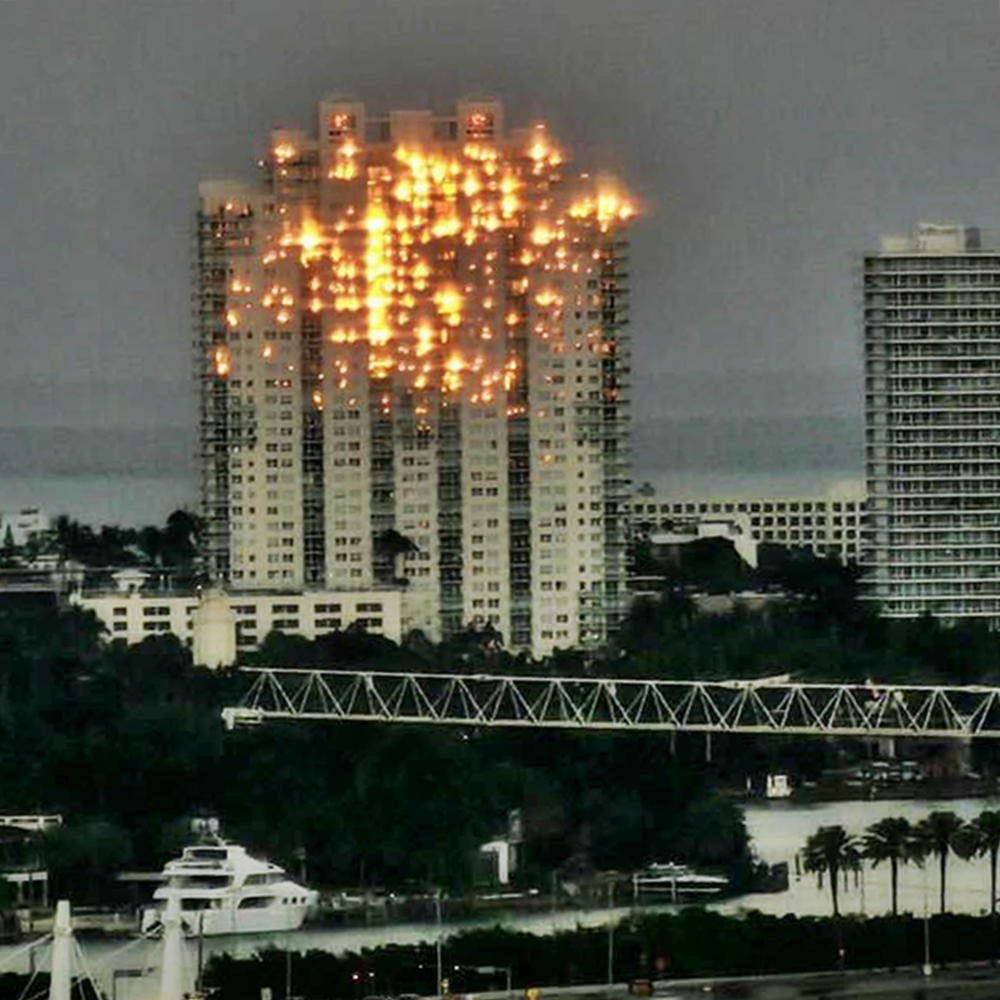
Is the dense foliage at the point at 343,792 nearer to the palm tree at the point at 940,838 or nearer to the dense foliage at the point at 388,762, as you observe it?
the dense foliage at the point at 388,762

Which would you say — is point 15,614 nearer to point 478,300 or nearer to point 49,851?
point 478,300

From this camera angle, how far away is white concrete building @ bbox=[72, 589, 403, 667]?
32.1 m

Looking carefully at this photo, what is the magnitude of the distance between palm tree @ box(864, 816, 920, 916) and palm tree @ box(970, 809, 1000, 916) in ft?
0.70

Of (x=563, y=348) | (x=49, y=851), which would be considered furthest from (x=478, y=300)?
(x=49, y=851)

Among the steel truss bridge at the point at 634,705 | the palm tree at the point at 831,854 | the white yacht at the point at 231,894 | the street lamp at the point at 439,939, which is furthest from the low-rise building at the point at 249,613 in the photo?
the palm tree at the point at 831,854

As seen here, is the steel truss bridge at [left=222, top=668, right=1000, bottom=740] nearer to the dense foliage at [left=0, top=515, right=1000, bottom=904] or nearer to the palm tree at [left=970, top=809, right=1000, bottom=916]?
the dense foliage at [left=0, top=515, right=1000, bottom=904]

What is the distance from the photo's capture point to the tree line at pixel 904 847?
2403 cm

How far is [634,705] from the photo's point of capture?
28.7 meters

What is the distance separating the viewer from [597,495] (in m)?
33.5

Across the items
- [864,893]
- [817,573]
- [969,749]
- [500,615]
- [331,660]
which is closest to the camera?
[864,893]

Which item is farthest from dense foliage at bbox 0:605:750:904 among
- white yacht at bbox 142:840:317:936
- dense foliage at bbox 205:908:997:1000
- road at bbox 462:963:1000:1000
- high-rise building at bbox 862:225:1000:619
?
high-rise building at bbox 862:225:1000:619

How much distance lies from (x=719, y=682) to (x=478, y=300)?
5182mm

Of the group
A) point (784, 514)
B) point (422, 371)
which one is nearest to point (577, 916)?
point (422, 371)

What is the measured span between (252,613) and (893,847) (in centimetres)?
883
